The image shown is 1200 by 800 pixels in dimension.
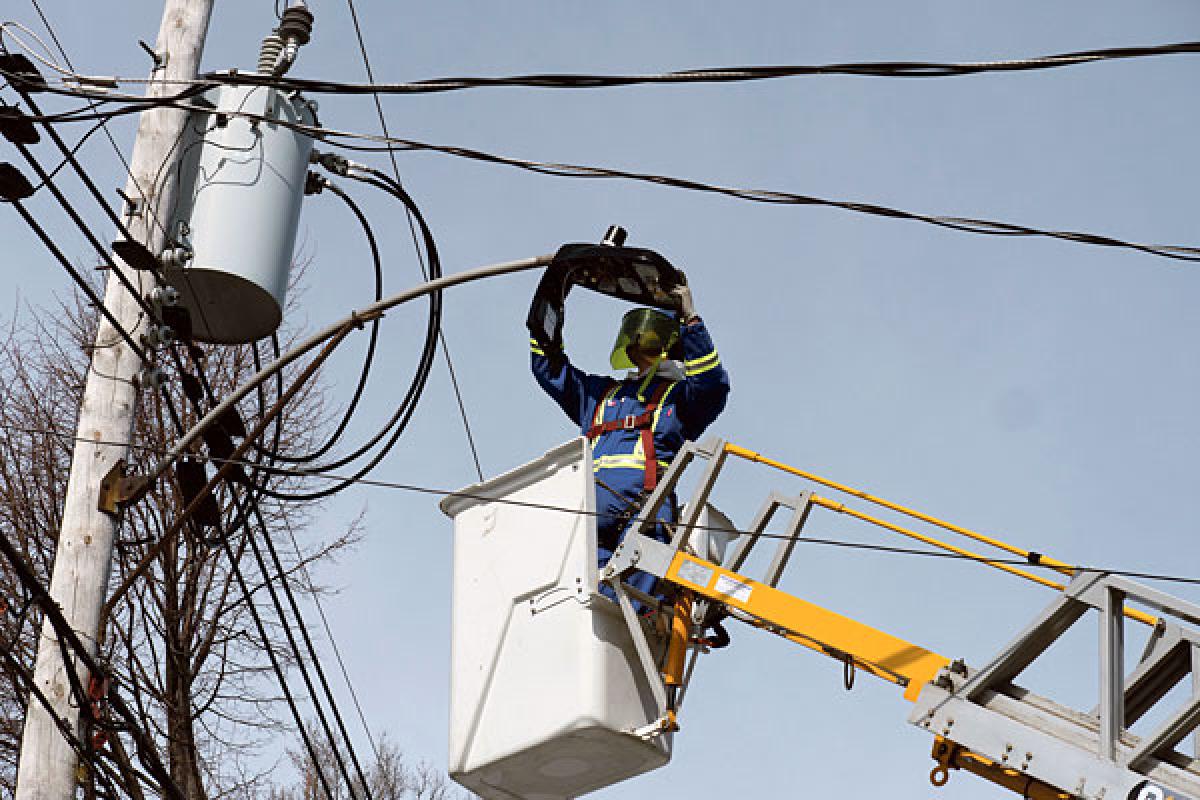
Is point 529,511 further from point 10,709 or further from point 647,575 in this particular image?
point 10,709

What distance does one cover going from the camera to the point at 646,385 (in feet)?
29.8

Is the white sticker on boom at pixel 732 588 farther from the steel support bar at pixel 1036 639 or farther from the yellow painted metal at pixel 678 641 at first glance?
the steel support bar at pixel 1036 639

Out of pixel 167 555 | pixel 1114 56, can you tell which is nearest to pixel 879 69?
pixel 1114 56

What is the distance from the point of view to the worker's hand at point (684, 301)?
8.71 meters

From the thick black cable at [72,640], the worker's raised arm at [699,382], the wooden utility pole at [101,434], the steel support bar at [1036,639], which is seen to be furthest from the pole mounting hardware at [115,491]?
the steel support bar at [1036,639]

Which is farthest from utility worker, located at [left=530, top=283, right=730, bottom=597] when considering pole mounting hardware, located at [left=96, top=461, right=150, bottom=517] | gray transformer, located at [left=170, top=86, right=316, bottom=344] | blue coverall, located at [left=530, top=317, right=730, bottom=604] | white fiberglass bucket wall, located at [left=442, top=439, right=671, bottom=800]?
pole mounting hardware, located at [left=96, top=461, right=150, bottom=517]

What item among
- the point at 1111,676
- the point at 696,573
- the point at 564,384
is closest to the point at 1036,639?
the point at 1111,676

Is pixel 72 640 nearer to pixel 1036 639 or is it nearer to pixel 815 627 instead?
pixel 815 627

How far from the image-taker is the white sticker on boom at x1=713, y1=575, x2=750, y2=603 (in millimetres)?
8109

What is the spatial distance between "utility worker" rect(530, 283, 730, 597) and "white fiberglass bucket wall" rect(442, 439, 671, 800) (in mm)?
323

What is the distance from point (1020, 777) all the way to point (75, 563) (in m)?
4.21

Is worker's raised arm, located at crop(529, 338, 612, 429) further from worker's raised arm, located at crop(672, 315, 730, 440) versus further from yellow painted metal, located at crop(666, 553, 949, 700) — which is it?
yellow painted metal, located at crop(666, 553, 949, 700)

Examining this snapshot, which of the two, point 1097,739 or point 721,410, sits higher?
point 721,410

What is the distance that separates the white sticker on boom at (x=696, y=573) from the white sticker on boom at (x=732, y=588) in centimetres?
6
